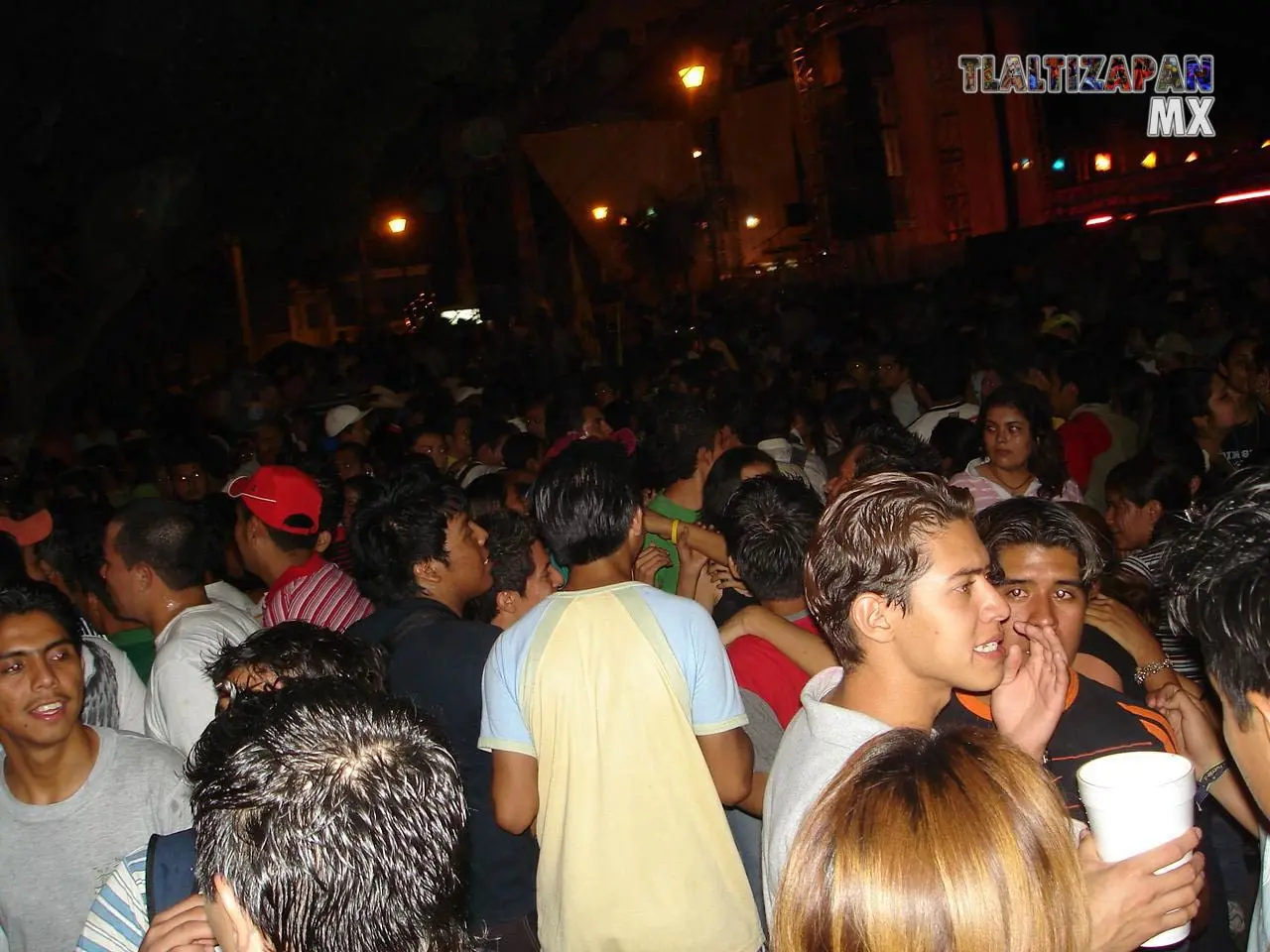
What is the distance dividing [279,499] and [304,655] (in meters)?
1.87

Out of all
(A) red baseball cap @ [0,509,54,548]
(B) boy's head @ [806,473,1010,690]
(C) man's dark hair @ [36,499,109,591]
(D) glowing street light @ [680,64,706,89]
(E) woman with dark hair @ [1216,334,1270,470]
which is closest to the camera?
(B) boy's head @ [806,473,1010,690]

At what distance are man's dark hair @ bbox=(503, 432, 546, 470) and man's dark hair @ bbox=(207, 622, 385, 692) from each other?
4252mm

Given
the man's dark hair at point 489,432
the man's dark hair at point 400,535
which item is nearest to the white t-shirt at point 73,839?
the man's dark hair at point 400,535

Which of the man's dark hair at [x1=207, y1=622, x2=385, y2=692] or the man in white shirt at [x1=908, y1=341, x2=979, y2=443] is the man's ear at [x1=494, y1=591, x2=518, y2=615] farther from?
the man in white shirt at [x1=908, y1=341, x2=979, y2=443]

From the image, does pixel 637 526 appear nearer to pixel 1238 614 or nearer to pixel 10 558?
pixel 1238 614

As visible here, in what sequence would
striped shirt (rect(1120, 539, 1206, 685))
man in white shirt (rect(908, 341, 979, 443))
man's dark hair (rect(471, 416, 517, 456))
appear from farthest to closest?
man's dark hair (rect(471, 416, 517, 456)) < man in white shirt (rect(908, 341, 979, 443)) < striped shirt (rect(1120, 539, 1206, 685))

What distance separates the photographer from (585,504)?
3.10m

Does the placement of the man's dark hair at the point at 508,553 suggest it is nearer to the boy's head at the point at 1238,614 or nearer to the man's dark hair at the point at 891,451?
the man's dark hair at the point at 891,451

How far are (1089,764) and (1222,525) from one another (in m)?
0.44

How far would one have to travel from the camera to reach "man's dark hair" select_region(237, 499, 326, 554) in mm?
4449

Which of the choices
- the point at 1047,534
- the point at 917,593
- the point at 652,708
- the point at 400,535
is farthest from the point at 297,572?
the point at 917,593

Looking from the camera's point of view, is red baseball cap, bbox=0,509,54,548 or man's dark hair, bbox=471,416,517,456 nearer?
red baseball cap, bbox=0,509,54,548

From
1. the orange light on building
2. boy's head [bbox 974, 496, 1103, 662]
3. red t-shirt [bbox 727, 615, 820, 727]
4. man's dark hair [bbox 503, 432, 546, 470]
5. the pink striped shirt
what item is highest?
the orange light on building

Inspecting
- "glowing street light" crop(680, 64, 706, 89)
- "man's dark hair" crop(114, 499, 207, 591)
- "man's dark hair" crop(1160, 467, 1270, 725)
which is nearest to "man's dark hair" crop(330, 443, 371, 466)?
"man's dark hair" crop(114, 499, 207, 591)
